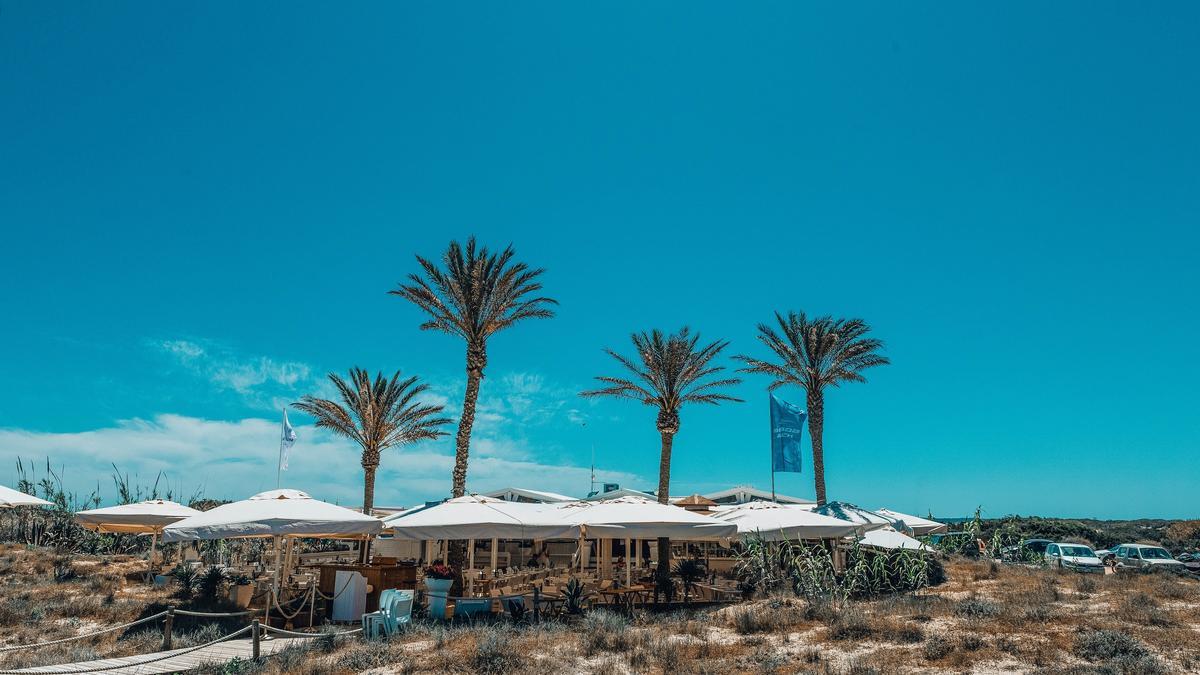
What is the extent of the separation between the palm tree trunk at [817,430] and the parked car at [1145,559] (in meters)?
10.2

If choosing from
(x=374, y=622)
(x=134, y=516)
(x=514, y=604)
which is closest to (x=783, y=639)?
(x=514, y=604)

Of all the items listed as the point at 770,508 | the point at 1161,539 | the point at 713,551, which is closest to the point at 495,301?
the point at 770,508

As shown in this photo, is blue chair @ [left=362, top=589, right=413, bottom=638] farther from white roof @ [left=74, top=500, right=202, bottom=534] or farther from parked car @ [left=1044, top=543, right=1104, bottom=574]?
parked car @ [left=1044, top=543, right=1104, bottom=574]

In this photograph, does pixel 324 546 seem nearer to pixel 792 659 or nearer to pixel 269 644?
pixel 269 644

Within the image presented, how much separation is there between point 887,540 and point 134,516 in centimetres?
2103

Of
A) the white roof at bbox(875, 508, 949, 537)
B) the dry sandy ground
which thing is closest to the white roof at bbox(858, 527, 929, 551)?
the white roof at bbox(875, 508, 949, 537)

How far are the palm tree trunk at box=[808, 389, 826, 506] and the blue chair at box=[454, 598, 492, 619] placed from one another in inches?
755

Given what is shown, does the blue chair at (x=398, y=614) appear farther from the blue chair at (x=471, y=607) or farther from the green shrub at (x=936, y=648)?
the green shrub at (x=936, y=648)

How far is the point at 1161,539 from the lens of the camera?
50000 millimetres

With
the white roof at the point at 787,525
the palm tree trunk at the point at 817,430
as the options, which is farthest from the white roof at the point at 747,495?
the white roof at the point at 787,525

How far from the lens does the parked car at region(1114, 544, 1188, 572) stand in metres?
26.7

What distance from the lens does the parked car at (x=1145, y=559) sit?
26.7m

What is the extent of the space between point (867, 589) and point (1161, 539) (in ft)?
143

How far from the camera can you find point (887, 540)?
23.8m
